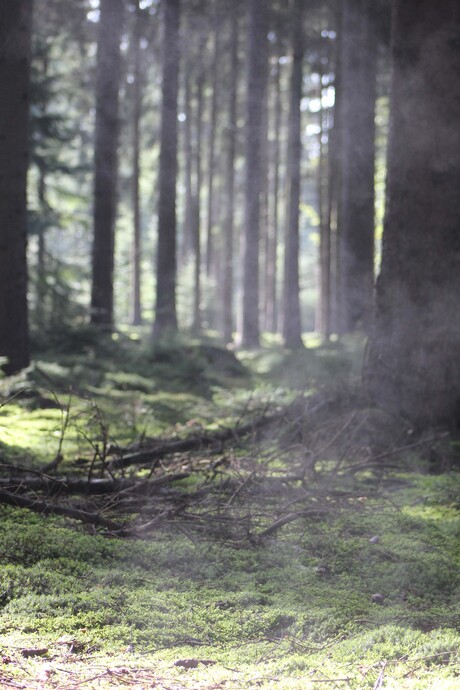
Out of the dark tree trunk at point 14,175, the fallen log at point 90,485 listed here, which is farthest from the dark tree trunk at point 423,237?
the dark tree trunk at point 14,175

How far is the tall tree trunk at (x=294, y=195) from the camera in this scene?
2058 centimetres

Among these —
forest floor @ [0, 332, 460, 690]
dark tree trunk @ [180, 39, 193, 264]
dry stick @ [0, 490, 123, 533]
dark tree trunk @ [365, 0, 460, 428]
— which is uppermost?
dark tree trunk @ [180, 39, 193, 264]

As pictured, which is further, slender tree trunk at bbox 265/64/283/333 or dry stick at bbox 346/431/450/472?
slender tree trunk at bbox 265/64/283/333

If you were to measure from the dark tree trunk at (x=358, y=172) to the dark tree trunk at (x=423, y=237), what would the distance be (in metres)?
9.15

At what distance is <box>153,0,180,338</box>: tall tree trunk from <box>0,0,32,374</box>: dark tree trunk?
9231 millimetres

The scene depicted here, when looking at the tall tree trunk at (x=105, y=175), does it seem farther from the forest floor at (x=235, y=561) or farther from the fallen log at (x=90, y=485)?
the fallen log at (x=90, y=485)

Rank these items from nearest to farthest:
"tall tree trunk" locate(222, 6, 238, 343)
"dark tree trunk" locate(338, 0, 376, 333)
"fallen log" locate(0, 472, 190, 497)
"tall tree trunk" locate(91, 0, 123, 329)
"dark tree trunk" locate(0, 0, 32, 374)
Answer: "fallen log" locate(0, 472, 190, 497) → "dark tree trunk" locate(0, 0, 32, 374) → "dark tree trunk" locate(338, 0, 376, 333) → "tall tree trunk" locate(91, 0, 123, 329) → "tall tree trunk" locate(222, 6, 238, 343)

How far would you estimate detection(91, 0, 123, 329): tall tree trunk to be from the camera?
1728 cm

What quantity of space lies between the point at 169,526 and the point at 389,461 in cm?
264

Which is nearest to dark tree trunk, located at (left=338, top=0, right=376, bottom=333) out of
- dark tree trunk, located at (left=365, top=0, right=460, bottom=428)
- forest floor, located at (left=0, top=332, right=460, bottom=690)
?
dark tree trunk, located at (left=365, top=0, right=460, bottom=428)

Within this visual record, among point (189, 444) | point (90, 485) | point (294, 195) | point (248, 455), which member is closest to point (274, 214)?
point (294, 195)

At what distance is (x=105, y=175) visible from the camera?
56.7 ft

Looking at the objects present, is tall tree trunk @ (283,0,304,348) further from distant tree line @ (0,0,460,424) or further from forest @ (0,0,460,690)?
forest @ (0,0,460,690)

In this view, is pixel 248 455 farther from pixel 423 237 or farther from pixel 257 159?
pixel 257 159
